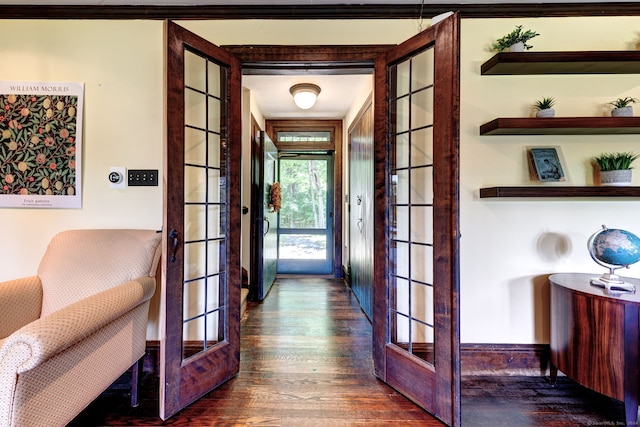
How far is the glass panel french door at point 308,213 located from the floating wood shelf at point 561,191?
2.99 metres

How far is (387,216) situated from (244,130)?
2087mm

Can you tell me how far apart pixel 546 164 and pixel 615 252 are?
640mm

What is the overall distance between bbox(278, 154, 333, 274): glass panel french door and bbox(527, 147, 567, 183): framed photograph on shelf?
117 inches

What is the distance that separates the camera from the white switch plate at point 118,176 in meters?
1.97

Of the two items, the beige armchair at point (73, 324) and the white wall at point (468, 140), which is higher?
the white wall at point (468, 140)

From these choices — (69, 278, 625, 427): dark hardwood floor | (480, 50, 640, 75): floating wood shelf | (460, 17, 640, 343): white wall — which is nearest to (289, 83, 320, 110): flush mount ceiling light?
(460, 17, 640, 343): white wall

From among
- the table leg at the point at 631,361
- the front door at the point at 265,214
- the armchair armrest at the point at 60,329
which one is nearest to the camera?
the armchair armrest at the point at 60,329

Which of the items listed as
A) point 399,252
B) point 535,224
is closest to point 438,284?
point 399,252

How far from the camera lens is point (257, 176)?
349 cm

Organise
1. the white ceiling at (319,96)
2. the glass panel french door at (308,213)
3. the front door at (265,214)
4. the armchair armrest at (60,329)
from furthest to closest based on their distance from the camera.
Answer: the glass panel french door at (308,213), the front door at (265,214), the white ceiling at (319,96), the armchair armrest at (60,329)

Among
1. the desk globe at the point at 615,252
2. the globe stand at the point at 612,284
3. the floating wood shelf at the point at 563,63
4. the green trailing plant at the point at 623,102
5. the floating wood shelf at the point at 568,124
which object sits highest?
the floating wood shelf at the point at 563,63

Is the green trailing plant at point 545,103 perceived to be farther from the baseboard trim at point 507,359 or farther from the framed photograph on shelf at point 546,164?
the baseboard trim at point 507,359

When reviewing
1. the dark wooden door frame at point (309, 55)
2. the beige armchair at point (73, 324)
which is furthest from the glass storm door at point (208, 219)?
the beige armchair at point (73, 324)

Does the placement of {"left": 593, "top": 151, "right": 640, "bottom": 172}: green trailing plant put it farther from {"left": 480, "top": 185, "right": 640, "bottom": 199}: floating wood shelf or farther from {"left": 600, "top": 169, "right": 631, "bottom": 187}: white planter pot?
{"left": 480, "top": 185, "right": 640, "bottom": 199}: floating wood shelf
